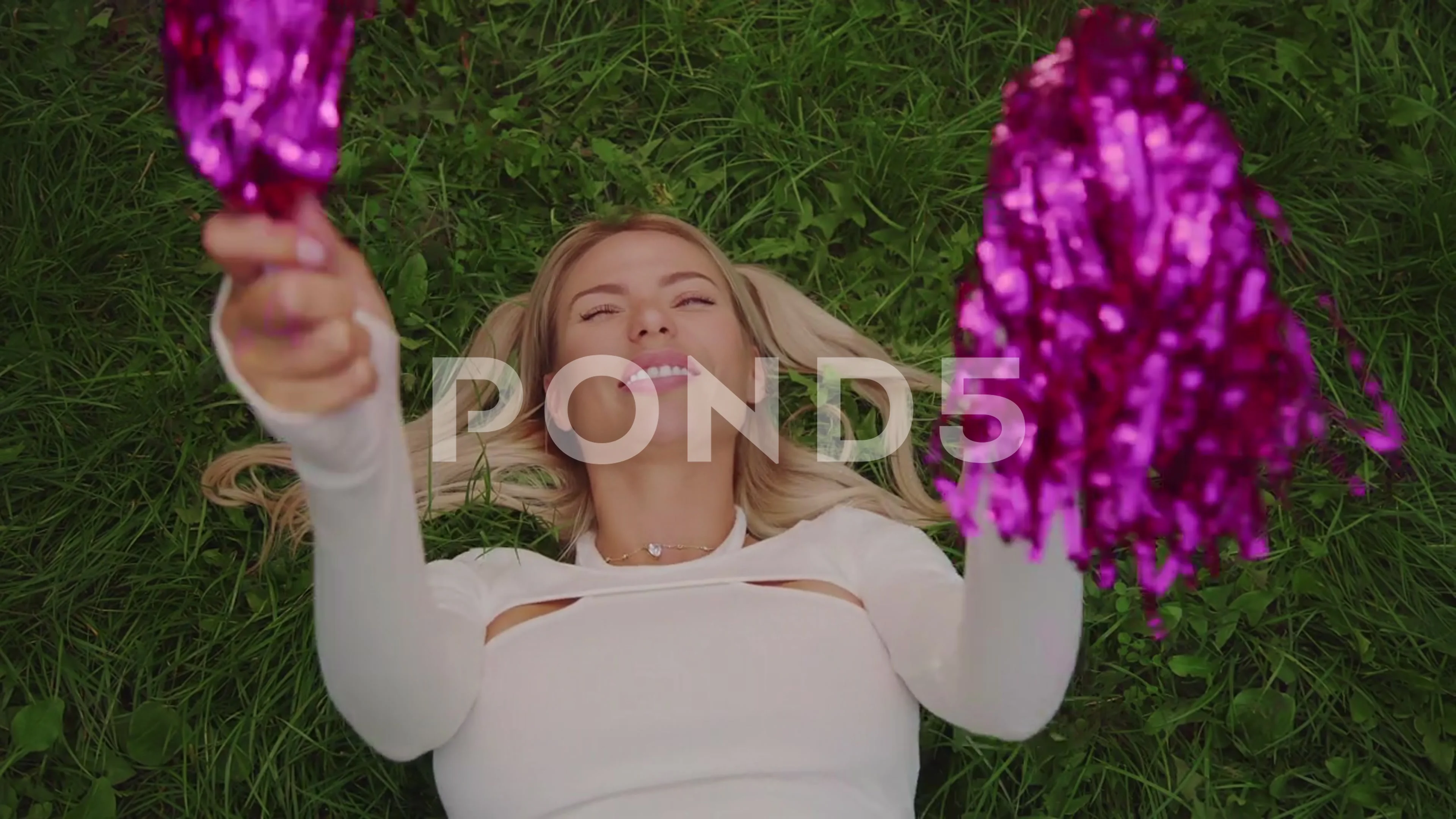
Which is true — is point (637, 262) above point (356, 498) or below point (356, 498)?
below

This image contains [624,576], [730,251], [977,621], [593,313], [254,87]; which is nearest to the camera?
[254,87]

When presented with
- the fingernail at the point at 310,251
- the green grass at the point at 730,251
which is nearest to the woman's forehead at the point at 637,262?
the green grass at the point at 730,251

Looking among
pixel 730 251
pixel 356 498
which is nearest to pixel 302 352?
pixel 356 498

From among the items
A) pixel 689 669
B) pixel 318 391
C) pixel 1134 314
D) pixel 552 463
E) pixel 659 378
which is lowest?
pixel 552 463

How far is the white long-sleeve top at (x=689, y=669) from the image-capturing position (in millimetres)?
1779

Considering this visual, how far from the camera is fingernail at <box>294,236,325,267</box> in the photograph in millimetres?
1335

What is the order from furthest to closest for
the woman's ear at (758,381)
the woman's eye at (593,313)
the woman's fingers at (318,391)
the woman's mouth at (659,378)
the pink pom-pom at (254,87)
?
1. the woman's ear at (758,381)
2. the woman's eye at (593,313)
3. the woman's mouth at (659,378)
4. the woman's fingers at (318,391)
5. the pink pom-pom at (254,87)

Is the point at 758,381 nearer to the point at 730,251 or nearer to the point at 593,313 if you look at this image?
the point at 593,313

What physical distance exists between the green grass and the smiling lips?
0.57 m

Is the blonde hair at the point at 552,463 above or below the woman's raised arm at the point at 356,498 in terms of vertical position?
below

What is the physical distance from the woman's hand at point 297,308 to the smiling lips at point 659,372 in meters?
0.80

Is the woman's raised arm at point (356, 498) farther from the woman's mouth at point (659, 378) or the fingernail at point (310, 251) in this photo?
the woman's mouth at point (659, 378)

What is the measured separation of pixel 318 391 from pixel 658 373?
0.90 m

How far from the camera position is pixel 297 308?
1.35 metres
